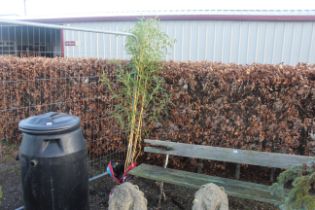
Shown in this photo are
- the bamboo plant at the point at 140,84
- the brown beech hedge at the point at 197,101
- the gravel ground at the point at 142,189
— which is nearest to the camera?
the gravel ground at the point at 142,189

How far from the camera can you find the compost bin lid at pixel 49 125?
2580mm

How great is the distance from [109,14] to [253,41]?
4.45 metres

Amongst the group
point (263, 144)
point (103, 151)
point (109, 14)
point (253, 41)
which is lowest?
point (103, 151)

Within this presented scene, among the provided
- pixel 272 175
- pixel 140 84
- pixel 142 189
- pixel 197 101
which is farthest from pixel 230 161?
pixel 140 84

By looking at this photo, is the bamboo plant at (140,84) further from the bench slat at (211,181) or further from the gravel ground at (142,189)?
the bench slat at (211,181)

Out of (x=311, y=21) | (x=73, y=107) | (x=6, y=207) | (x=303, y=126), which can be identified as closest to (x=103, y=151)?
(x=73, y=107)

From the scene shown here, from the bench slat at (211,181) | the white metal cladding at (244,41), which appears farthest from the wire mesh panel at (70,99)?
the white metal cladding at (244,41)

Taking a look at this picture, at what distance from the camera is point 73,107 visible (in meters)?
4.50

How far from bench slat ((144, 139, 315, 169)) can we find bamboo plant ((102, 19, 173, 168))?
53cm

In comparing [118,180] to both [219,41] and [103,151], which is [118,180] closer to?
[103,151]

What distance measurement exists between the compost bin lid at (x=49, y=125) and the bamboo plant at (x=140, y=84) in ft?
4.50

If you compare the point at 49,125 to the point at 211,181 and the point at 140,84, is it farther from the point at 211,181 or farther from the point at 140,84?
the point at 211,181

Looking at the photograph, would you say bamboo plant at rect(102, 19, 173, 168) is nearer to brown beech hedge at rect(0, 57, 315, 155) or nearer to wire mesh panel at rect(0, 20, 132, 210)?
brown beech hedge at rect(0, 57, 315, 155)

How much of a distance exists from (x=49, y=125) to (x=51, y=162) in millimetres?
310
